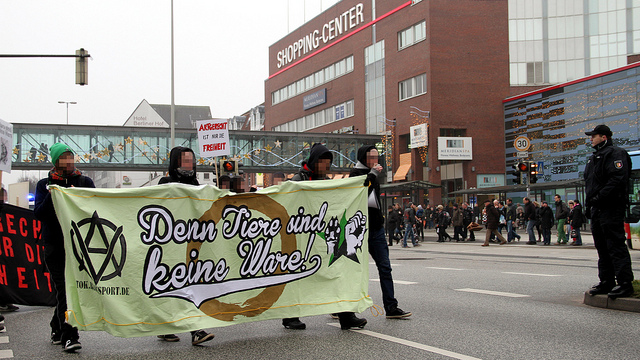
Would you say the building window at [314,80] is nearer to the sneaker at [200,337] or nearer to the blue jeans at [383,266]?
the blue jeans at [383,266]

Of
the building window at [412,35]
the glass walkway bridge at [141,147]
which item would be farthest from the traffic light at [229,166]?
the building window at [412,35]

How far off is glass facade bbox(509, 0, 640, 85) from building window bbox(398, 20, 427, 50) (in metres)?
8.34

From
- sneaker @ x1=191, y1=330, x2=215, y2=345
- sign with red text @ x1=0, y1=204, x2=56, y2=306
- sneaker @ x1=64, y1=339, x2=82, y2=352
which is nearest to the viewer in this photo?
sneaker @ x1=64, y1=339, x2=82, y2=352

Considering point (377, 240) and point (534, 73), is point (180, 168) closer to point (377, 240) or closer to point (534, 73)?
point (377, 240)

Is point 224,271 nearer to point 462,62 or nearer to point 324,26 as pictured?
point 462,62

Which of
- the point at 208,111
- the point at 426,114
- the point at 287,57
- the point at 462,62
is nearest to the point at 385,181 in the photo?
the point at 426,114

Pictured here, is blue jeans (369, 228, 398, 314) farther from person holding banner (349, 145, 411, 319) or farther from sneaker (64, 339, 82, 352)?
sneaker (64, 339, 82, 352)

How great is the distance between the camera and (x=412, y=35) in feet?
165

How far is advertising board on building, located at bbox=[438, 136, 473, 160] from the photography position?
47312mm

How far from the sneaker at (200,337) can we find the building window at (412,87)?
146ft

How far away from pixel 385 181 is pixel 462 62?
38.4ft

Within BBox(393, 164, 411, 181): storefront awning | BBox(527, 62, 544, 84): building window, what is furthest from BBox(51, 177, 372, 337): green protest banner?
BBox(527, 62, 544, 84): building window

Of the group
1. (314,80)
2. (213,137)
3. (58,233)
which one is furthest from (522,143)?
(58,233)

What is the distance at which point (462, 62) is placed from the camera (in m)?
48.7
